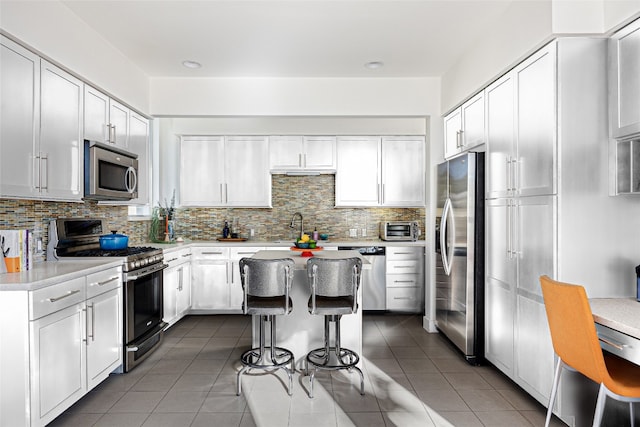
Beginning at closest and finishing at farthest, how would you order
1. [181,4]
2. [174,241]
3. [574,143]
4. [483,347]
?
[574,143] → [181,4] → [483,347] → [174,241]

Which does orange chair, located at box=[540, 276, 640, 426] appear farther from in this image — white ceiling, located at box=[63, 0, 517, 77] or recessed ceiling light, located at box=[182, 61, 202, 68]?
recessed ceiling light, located at box=[182, 61, 202, 68]

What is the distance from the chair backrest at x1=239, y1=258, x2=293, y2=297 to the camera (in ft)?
9.37

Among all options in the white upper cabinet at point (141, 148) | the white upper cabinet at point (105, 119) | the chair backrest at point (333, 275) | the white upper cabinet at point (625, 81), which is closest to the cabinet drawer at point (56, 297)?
the white upper cabinet at point (105, 119)

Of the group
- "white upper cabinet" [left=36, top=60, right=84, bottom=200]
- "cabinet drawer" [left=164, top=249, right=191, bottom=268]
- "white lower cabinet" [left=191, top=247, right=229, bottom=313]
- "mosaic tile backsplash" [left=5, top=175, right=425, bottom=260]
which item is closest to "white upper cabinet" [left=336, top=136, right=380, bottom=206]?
"mosaic tile backsplash" [left=5, top=175, right=425, bottom=260]

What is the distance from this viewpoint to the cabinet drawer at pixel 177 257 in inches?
174

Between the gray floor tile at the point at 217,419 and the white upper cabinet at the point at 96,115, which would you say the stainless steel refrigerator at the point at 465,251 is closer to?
the gray floor tile at the point at 217,419

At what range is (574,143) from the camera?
2.43m

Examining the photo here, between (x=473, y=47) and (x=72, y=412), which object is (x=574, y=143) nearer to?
(x=473, y=47)

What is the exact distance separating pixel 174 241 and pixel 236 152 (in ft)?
4.80

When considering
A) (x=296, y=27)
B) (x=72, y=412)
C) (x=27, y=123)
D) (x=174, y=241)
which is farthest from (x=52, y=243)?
(x=296, y=27)

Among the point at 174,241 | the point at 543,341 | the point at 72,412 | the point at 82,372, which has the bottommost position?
the point at 72,412

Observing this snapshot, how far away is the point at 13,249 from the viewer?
252 centimetres

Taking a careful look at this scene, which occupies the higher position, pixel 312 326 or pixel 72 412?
pixel 312 326

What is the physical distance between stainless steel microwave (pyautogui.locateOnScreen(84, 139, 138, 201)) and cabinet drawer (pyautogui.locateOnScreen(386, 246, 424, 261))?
3129mm
